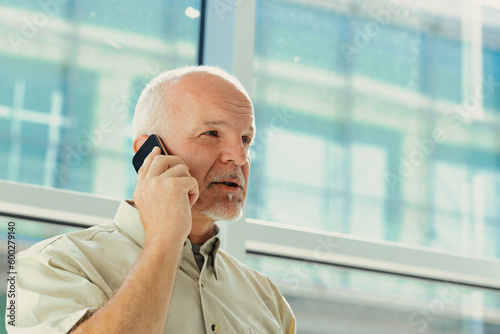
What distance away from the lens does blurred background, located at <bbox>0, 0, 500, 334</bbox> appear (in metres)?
2.25

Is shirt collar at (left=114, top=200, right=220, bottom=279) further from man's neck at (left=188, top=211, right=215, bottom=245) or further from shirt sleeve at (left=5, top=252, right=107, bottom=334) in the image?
shirt sleeve at (left=5, top=252, right=107, bottom=334)

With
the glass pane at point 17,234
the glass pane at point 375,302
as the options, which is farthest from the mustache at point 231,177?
the glass pane at point 375,302

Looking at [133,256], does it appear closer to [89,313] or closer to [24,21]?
[89,313]

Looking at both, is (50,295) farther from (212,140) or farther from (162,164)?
(212,140)

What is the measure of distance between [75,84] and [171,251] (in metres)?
1.27

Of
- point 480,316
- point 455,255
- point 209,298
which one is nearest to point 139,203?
point 209,298

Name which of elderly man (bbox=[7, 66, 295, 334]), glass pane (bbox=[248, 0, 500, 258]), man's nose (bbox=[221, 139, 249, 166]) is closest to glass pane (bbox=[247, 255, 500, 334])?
glass pane (bbox=[248, 0, 500, 258])

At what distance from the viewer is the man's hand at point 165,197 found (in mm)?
1312

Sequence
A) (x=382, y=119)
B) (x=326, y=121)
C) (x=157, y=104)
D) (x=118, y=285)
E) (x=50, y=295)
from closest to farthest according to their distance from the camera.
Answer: (x=50, y=295)
(x=118, y=285)
(x=157, y=104)
(x=326, y=121)
(x=382, y=119)

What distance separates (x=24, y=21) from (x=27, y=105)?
1.05ft

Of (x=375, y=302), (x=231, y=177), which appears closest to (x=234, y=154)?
(x=231, y=177)

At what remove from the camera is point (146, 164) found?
148 centimetres

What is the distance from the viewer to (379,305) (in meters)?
2.83

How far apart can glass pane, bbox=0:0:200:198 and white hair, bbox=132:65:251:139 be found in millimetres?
636
